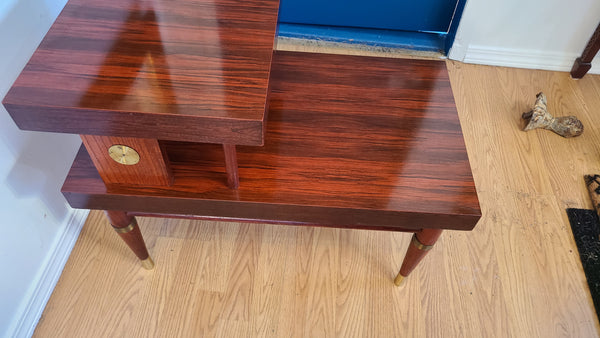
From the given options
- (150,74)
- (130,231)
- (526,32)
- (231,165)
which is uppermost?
(150,74)

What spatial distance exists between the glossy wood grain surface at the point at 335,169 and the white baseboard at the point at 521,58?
0.77 meters

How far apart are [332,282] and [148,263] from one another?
0.47 m

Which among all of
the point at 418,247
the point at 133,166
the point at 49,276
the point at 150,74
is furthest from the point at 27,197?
the point at 418,247

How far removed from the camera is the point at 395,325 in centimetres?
105

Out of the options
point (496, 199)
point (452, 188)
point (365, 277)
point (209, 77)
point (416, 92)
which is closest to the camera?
→ point (209, 77)

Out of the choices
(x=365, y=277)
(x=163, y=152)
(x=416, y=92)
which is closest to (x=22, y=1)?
(x=163, y=152)

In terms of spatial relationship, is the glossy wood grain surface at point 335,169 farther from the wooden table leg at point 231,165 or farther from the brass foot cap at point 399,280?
the brass foot cap at point 399,280

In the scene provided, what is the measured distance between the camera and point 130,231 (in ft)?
3.15

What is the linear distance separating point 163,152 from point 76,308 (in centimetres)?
53

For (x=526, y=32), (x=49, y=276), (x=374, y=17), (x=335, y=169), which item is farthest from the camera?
(x=374, y=17)

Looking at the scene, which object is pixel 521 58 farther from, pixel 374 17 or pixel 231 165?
pixel 231 165

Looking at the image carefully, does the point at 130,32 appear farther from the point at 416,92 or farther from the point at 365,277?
the point at 365,277

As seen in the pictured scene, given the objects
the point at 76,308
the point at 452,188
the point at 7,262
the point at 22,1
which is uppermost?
the point at 22,1

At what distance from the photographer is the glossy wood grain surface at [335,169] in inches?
32.7
